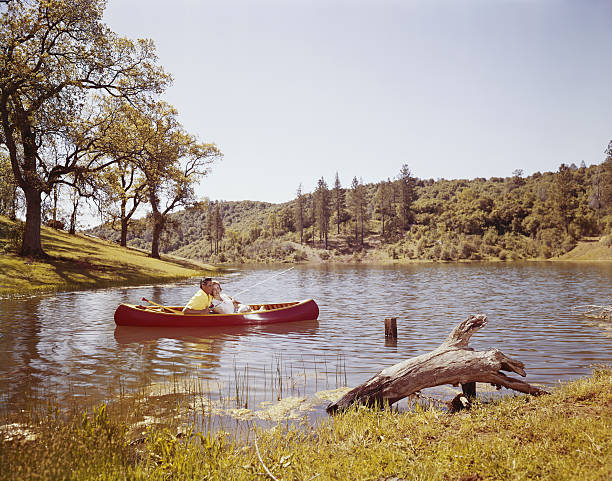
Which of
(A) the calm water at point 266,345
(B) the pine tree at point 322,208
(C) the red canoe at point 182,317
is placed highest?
(B) the pine tree at point 322,208

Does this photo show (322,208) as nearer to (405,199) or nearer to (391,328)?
(405,199)

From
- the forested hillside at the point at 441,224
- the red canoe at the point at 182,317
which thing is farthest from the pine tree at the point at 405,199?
the red canoe at the point at 182,317

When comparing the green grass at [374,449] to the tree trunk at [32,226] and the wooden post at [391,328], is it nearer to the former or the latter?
the wooden post at [391,328]

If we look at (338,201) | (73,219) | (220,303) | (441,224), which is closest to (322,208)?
(338,201)


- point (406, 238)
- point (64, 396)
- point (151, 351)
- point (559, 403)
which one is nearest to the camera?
point (559, 403)

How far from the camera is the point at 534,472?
3783 mm

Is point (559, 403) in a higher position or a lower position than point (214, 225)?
lower

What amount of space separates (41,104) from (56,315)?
1389 centimetres

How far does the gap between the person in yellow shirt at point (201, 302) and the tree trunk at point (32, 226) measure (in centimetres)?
1713

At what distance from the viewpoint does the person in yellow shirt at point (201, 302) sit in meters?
14.6

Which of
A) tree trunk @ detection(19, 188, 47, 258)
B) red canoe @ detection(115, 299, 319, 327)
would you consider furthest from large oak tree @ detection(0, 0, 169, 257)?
red canoe @ detection(115, 299, 319, 327)

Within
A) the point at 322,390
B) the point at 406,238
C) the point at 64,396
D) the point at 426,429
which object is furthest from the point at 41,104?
the point at 406,238

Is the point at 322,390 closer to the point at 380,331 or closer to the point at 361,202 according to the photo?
the point at 380,331

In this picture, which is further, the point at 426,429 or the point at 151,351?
the point at 151,351
